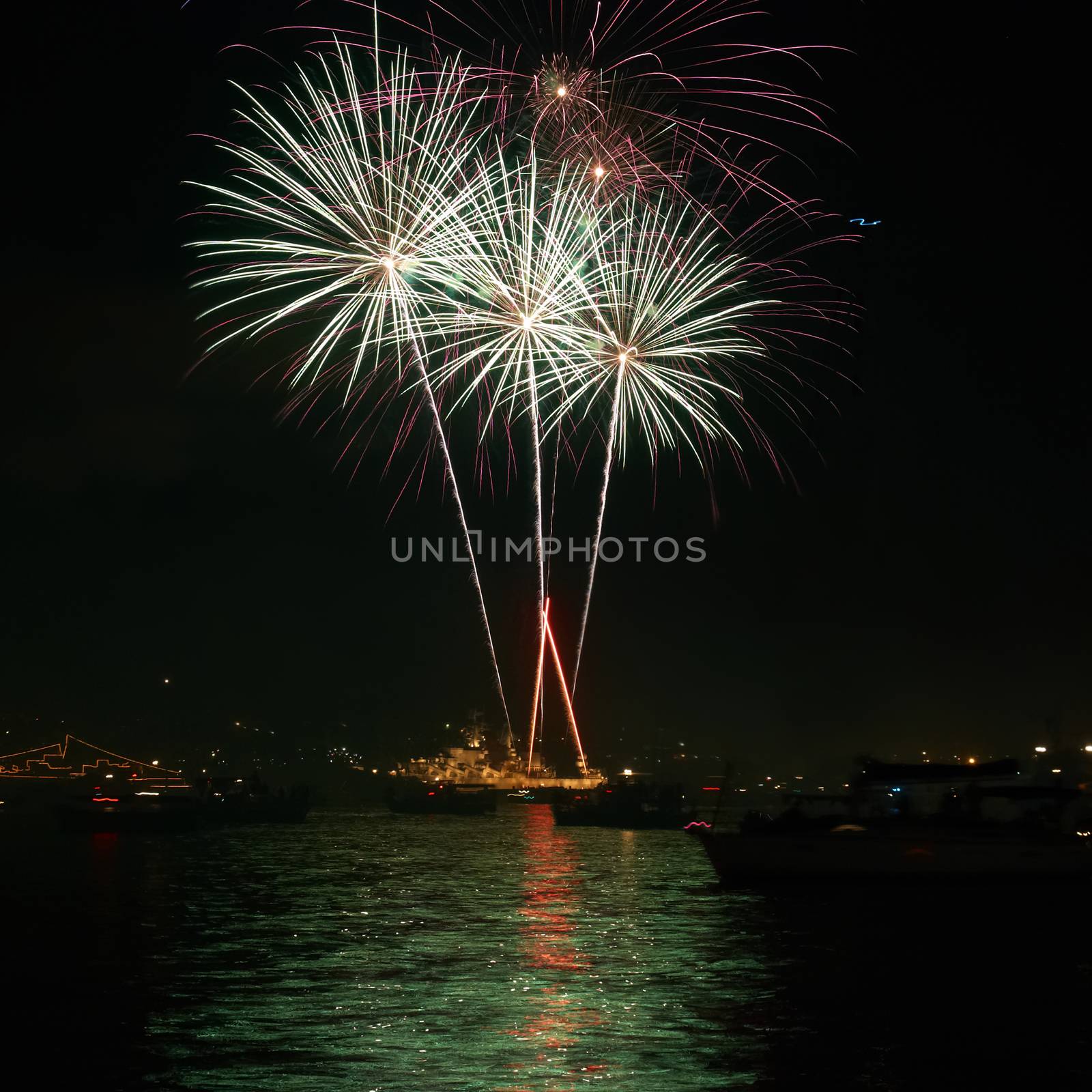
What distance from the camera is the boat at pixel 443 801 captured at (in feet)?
502

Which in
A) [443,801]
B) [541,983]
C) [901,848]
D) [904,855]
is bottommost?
[443,801]

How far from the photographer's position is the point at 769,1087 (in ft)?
54.2

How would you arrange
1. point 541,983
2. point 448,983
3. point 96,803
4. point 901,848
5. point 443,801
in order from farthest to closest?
point 443,801, point 96,803, point 901,848, point 448,983, point 541,983

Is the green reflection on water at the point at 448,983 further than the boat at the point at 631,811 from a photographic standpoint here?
No

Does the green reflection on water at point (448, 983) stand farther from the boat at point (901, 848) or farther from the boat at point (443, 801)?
the boat at point (443, 801)

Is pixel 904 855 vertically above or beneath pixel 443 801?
above

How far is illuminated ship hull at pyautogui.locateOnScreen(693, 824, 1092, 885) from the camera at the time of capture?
45781mm

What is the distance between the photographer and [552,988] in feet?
78.4

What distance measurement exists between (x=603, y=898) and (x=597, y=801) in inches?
3320

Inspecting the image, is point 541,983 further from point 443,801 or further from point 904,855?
point 443,801

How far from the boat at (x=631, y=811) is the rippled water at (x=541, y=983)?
71159mm

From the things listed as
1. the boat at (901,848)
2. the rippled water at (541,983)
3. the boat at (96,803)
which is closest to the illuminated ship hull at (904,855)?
the boat at (901,848)

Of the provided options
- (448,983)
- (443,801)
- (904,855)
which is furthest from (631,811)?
(448,983)

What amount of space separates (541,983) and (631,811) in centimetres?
9850
